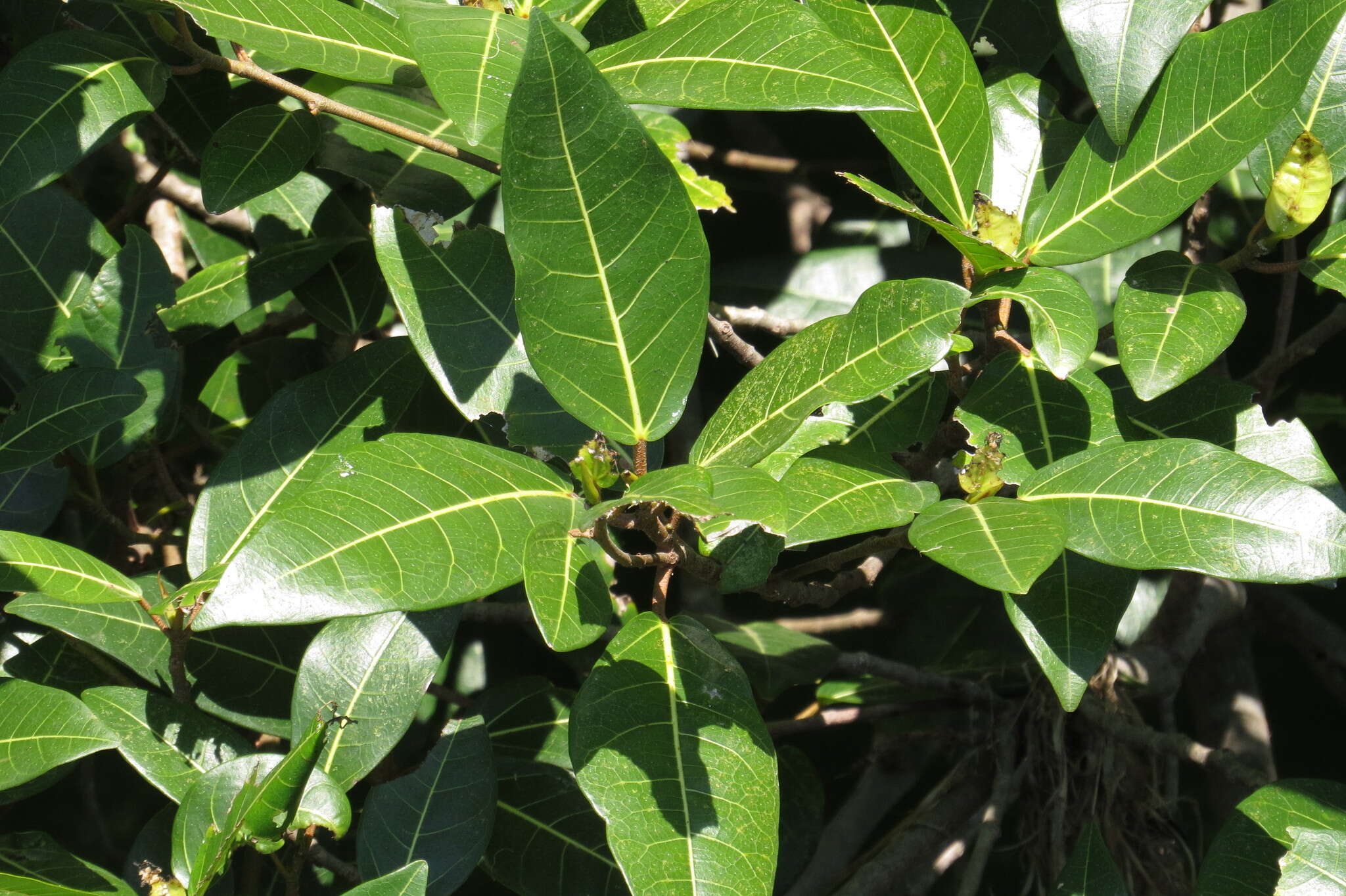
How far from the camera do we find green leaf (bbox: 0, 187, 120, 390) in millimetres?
1285

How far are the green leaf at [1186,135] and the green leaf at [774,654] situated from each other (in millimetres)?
712

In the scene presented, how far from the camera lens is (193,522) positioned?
46.3 inches

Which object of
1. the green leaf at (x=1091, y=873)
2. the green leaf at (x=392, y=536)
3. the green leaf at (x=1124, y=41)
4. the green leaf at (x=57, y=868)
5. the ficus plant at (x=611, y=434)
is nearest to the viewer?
the green leaf at (x=392, y=536)

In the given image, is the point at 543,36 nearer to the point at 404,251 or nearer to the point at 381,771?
the point at 404,251

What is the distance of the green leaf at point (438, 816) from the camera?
1064 millimetres

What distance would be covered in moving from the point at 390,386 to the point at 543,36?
0.57 meters

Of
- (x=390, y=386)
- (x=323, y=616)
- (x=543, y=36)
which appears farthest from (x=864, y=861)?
(x=543, y=36)

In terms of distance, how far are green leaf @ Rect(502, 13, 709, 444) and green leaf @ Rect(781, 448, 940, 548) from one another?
126mm

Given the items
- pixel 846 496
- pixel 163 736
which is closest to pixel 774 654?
pixel 846 496

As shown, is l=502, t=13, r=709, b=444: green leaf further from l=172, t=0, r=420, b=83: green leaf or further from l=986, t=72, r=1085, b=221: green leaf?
l=986, t=72, r=1085, b=221: green leaf

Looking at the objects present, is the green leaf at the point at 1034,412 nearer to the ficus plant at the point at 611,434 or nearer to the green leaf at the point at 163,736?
the ficus plant at the point at 611,434

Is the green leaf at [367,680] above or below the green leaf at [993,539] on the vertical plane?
below

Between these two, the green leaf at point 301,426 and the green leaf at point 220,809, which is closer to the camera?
the green leaf at point 220,809

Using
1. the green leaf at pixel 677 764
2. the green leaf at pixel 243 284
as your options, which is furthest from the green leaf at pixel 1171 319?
the green leaf at pixel 243 284
